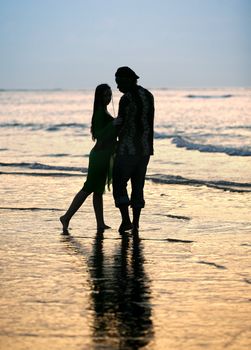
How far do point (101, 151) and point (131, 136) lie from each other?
422 millimetres

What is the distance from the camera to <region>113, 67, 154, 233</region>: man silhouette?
379 inches

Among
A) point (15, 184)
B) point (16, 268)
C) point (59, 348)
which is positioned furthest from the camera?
point (15, 184)

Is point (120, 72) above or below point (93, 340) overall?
above

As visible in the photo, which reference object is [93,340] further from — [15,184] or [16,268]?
[15,184]

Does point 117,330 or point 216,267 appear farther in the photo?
point 216,267

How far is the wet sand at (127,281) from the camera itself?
18.0 ft

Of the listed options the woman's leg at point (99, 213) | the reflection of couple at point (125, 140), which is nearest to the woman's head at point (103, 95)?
the reflection of couple at point (125, 140)

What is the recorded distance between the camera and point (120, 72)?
9.54 m

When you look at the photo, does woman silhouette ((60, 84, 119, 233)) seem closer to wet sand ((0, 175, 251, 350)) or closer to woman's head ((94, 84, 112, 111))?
woman's head ((94, 84, 112, 111))

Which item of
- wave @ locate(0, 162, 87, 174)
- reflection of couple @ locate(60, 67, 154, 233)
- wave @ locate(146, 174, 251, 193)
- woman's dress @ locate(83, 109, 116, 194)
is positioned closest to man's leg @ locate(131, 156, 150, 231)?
reflection of couple @ locate(60, 67, 154, 233)

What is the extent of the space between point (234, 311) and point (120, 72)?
404 centimetres

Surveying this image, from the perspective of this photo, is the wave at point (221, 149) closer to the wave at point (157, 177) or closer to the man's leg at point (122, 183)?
the wave at point (157, 177)

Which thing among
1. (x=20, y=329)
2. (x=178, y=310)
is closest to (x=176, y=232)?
(x=178, y=310)

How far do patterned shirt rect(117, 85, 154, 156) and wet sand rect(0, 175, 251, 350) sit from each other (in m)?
0.91
